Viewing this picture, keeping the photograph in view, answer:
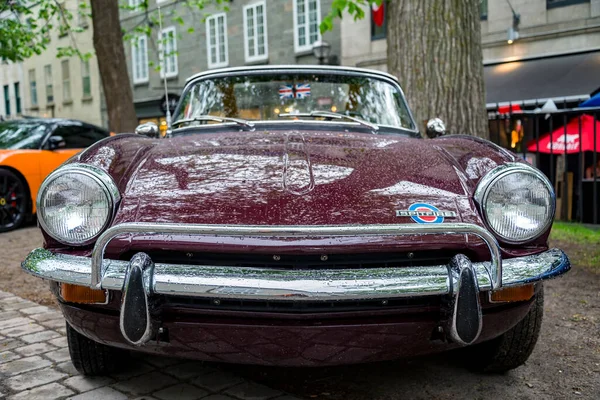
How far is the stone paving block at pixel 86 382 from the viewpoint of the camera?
2.57m

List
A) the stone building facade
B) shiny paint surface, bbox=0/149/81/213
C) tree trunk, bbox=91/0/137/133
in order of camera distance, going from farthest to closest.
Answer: the stone building facade → tree trunk, bbox=91/0/137/133 → shiny paint surface, bbox=0/149/81/213

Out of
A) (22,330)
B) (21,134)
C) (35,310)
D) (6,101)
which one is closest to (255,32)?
(21,134)

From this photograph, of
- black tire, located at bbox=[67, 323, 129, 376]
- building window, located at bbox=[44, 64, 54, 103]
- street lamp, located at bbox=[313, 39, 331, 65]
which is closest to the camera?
black tire, located at bbox=[67, 323, 129, 376]

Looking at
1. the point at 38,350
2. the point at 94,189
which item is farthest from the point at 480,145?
the point at 38,350

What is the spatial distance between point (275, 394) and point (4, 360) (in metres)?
1.42

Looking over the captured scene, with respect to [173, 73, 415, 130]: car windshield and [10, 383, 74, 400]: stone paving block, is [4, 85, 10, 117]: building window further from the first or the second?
[10, 383, 74, 400]: stone paving block

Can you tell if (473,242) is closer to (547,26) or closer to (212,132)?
(212,132)

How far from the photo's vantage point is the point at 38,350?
121 inches

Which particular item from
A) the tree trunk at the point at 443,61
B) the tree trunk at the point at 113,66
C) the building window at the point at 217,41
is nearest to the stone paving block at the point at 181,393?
the tree trunk at the point at 443,61

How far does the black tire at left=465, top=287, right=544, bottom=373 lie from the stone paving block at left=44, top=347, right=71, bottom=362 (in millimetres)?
1974

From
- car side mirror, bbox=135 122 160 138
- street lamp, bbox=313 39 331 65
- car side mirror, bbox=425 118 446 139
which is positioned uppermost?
street lamp, bbox=313 39 331 65

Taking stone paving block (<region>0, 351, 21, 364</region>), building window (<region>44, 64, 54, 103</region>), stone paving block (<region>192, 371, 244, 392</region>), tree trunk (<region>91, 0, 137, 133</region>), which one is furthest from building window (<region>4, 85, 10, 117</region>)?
stone paving block (<region>192, 371, 244, 392</region>)

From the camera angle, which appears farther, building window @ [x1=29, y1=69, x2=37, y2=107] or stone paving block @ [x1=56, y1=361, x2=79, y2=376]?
building window @ [x1=29, y1=69, x2=37, y2=107]

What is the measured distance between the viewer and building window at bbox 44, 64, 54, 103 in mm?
27656
